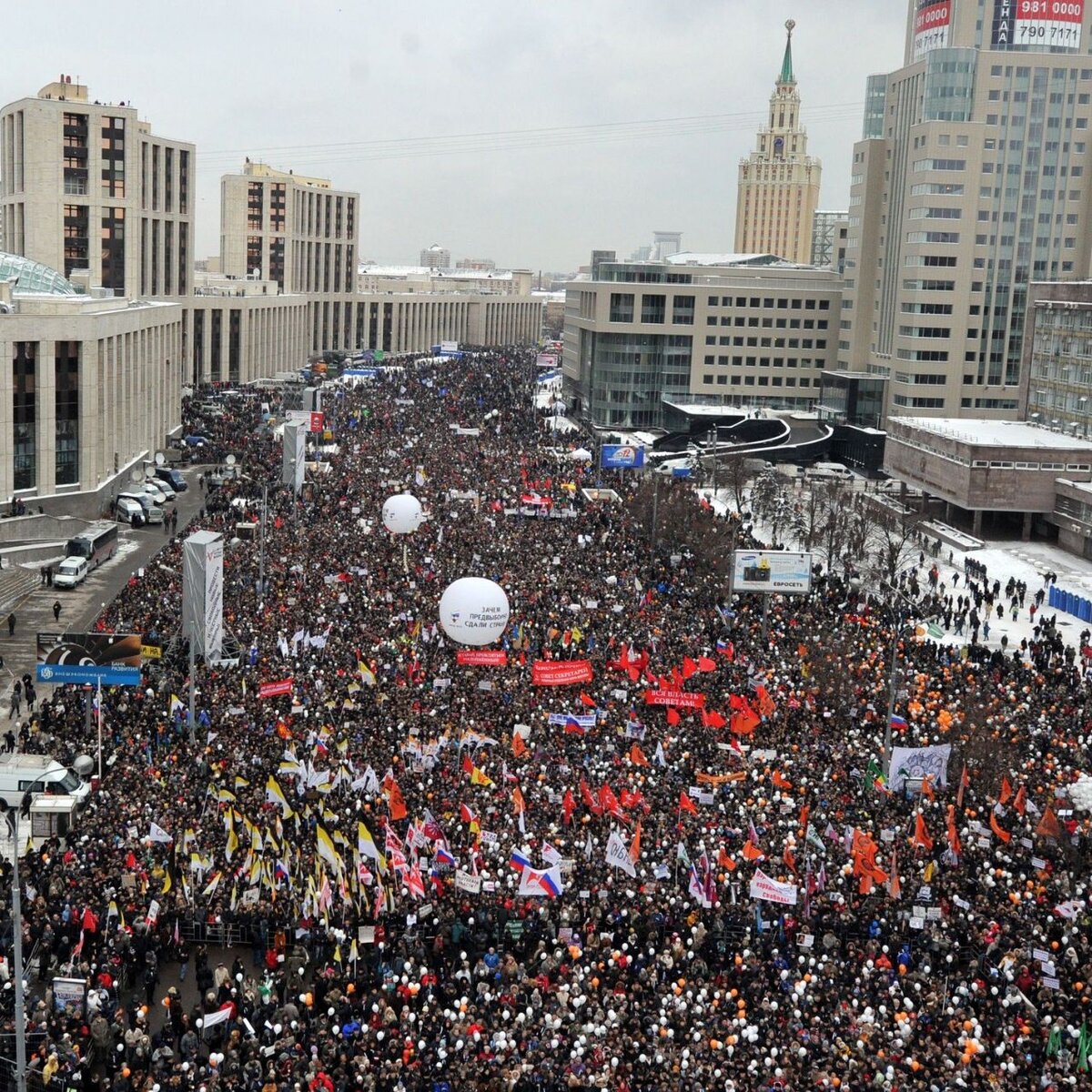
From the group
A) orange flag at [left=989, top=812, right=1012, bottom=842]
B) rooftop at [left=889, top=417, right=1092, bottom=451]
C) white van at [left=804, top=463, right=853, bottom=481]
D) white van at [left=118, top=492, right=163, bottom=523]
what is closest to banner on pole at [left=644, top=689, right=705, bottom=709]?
orange flag at [left=989, top=812, right=1012, bottom=842]

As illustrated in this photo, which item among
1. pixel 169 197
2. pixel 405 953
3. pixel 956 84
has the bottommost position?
pixel 405 953

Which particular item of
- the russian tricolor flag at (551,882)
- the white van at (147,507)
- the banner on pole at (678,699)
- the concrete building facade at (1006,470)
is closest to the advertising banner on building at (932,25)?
the concrete building facade at (1006,470)

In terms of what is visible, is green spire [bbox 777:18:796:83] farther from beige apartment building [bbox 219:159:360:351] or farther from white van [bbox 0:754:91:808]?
white van [bbox 0:754:91:808]

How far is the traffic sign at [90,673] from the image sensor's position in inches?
1183

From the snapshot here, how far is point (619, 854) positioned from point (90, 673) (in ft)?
44.8

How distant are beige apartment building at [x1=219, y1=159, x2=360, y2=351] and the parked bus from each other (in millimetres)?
93498

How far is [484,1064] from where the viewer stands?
57.9 ft

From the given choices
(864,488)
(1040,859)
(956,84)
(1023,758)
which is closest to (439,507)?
(864,488)

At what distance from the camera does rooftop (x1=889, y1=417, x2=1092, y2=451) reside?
62.1 metres

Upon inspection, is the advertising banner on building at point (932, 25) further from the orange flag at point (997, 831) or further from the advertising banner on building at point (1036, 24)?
the orange flag at point (997, 831)

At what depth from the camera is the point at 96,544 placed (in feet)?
168

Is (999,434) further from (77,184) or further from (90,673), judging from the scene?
(77,184)

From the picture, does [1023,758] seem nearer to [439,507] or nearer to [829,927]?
[829,927]

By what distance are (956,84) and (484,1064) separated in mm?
77252
